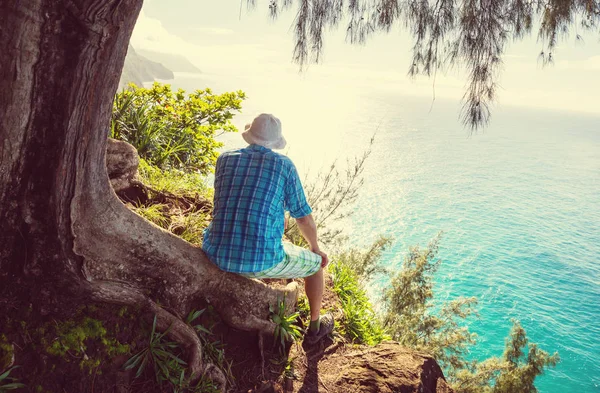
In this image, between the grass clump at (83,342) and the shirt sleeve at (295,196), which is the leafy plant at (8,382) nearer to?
the grass clump at (83,342)

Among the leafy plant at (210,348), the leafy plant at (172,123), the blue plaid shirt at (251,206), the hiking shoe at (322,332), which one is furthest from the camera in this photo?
the leafy plant at (172,123)

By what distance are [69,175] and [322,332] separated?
228 cm

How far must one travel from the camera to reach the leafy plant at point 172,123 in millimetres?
5480

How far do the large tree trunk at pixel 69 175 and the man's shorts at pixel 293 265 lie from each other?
0.53 metres

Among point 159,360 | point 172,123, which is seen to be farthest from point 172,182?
point 159,360

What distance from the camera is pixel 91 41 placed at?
5.85ft

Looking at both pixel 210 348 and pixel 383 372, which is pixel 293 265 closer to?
pixel 210 348

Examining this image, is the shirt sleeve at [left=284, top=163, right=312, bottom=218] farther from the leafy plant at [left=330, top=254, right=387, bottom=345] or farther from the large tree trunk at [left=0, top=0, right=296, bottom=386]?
the leafy plant at [left=330, top=254, right=387, bottom=345]

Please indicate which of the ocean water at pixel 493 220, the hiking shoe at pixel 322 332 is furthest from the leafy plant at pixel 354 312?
the ocean water at pixel 493 220

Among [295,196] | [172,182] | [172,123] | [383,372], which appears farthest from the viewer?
[172,123]

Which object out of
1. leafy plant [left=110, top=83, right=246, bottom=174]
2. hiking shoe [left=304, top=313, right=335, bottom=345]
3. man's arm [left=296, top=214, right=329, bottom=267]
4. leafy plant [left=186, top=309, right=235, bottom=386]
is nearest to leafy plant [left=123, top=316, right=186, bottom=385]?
leafy plant [left=186, top=309, right=235, bottom=386]

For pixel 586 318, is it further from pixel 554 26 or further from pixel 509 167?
pixel 509 167

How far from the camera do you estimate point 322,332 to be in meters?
3.36

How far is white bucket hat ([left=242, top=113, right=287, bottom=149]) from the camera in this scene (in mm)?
2576
